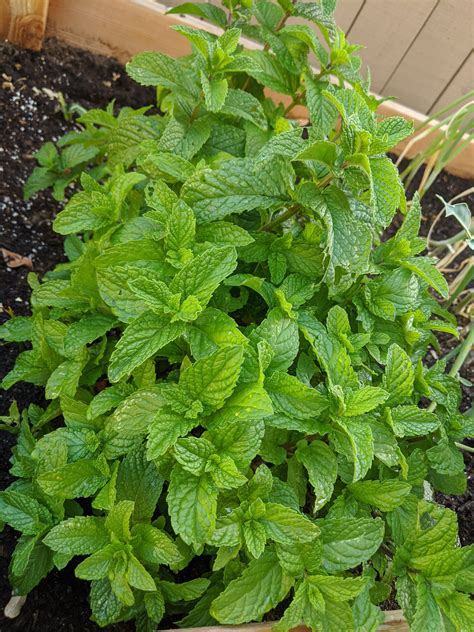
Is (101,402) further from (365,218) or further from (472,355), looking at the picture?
(472,355)

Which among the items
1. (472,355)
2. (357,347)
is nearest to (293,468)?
(357,347)

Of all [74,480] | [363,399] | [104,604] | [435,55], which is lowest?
[104,604]

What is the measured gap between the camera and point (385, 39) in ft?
7.81

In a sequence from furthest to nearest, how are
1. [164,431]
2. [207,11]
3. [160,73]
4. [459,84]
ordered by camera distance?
[459,84] < [207,11] < [160,73] < [164,431]

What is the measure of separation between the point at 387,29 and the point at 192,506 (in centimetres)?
202

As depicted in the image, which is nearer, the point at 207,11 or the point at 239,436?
the point at 239,436

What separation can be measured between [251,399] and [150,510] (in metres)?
0.28

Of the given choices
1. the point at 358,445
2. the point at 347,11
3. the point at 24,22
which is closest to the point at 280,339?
the point at 358,445

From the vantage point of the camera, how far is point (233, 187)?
108 centimetres

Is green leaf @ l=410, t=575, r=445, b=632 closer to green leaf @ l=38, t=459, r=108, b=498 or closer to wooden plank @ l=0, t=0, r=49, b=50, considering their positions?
green leaf @ l=38, t=459, r=108, b=498

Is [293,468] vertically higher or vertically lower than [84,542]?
higher

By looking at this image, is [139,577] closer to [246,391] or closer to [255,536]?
[255,536]

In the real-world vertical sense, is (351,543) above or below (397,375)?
below

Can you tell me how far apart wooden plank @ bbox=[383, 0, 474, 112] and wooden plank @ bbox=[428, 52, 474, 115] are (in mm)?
17
